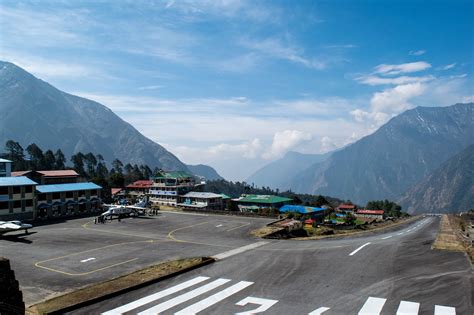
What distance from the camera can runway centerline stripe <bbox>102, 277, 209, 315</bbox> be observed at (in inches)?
794

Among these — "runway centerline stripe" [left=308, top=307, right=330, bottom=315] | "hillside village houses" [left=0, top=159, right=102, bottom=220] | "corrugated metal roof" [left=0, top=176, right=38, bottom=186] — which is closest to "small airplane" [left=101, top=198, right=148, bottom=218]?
"hillside village houses" [left=0, top=159, right=102, bottom=220]

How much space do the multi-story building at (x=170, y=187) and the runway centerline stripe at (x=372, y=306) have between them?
316 ft

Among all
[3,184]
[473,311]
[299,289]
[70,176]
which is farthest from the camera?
[70,176]

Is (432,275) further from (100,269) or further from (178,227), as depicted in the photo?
(178,227)

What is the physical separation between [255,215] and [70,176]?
49.4 meters

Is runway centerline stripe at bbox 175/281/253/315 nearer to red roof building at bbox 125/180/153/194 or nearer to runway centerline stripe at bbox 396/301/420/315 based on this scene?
runway centerline stripe at bbox 396/301/420/315

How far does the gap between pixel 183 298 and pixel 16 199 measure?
53.9 meters

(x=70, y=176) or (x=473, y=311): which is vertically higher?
(x=70, y=176)

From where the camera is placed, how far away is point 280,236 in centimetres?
4734

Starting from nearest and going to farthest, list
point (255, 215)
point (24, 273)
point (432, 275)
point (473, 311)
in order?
point (473, 311)
point (432, 275)
point (24, 273)
point (255, 215)

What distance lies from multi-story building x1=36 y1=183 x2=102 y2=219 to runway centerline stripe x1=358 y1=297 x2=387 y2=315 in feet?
209

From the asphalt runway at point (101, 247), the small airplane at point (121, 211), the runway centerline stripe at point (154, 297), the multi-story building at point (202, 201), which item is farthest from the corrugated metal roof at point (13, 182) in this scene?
the runway centerline stripe at point (154, 297)

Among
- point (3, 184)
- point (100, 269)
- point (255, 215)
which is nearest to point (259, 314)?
point (100, 269)

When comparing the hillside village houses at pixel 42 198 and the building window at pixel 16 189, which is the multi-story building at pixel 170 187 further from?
the building window at pixel 16 189
